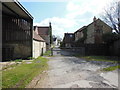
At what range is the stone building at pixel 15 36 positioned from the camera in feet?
42.2

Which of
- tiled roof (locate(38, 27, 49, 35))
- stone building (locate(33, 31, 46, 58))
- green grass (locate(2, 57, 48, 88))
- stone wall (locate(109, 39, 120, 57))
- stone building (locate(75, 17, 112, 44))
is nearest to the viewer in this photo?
green grass (locate(2, 57, 48, 88))

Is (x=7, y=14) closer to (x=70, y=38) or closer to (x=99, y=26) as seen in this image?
(x=99, y=26)

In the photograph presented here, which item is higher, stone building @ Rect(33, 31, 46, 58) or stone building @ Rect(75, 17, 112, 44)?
stone building @ Rect(75, 17, 112, 44)

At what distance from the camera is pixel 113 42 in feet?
62.6

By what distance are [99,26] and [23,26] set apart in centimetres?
2028

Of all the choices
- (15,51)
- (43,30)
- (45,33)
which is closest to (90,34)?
(45,33)

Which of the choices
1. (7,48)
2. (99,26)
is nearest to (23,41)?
(7,48)

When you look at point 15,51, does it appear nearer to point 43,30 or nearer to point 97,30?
point 97,30

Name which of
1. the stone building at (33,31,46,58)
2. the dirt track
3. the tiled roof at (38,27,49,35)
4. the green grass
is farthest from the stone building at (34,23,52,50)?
the dirt track

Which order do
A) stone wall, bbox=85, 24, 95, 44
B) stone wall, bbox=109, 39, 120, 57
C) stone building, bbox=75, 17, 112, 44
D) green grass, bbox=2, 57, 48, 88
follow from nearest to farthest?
green grass, bbox=2, 57, 48, 88
stone wall, bbox=109, 39, 120, 57
stone building, bbox=75, 17, 112, 44
stone wall, bbox=85, 24, 95, 44

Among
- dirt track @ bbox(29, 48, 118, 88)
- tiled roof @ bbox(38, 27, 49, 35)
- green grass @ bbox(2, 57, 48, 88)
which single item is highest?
tiled roof @ bbox(38, 27, 49, 35)

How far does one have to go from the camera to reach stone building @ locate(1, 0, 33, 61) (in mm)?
12875

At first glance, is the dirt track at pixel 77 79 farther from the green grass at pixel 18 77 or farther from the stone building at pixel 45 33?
the stone building at pixel 45 33

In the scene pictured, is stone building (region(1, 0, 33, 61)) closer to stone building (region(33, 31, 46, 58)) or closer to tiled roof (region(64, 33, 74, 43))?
stone building (region(33, 31, 46, 58))
